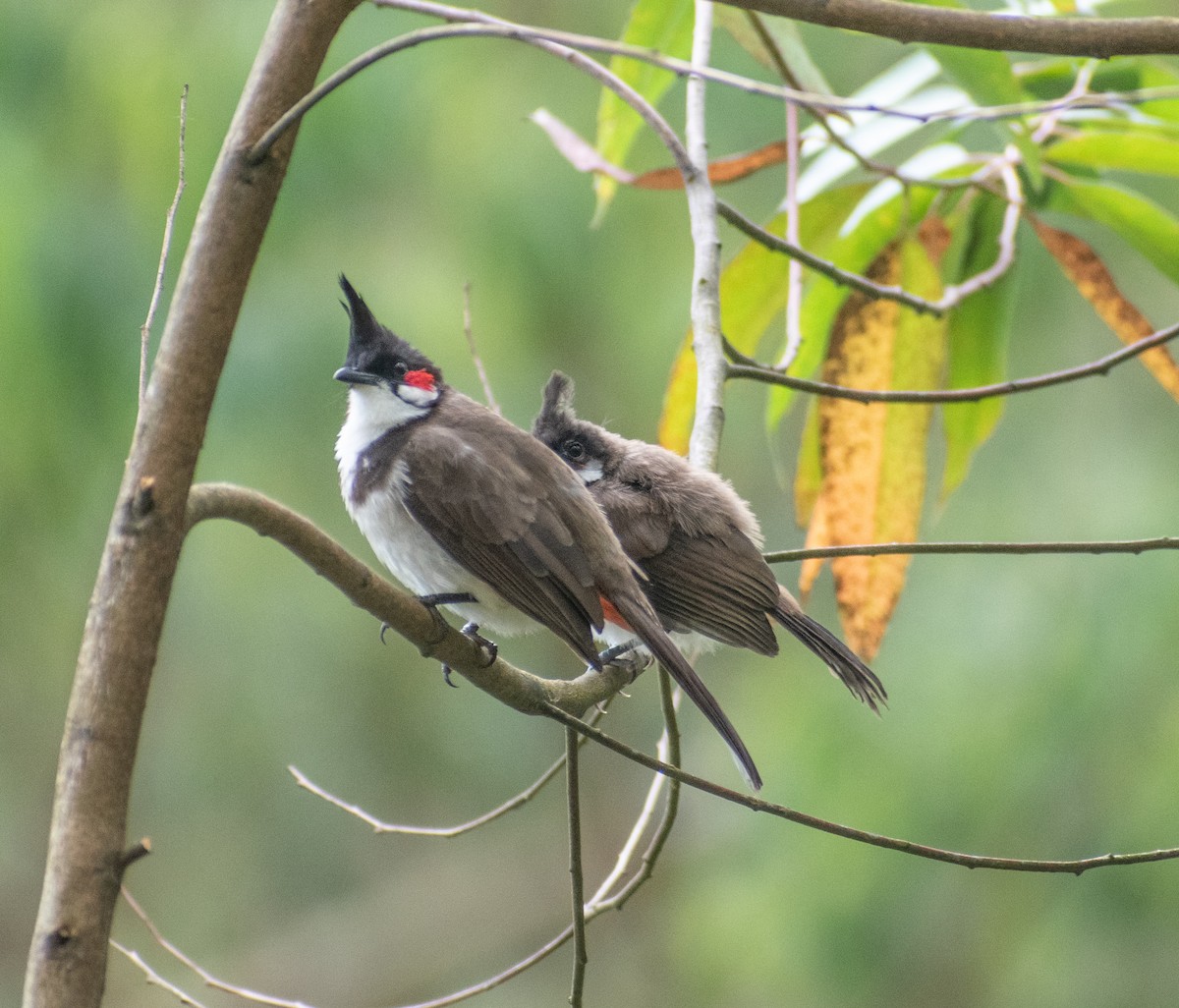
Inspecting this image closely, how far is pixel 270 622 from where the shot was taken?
4.91 meters

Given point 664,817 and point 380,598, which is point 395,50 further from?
point 664,817

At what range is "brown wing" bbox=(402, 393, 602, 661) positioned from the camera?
157cm

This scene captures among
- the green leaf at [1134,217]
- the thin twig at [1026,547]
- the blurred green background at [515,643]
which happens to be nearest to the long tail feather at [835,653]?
the thin twig at [1026,547]

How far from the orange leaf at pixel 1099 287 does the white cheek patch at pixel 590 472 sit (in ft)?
2.41

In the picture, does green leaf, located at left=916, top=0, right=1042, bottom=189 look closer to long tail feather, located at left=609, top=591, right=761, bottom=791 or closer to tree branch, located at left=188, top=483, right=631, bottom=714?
long tail feather, located at left=609, top=591, right=761, bottom=791

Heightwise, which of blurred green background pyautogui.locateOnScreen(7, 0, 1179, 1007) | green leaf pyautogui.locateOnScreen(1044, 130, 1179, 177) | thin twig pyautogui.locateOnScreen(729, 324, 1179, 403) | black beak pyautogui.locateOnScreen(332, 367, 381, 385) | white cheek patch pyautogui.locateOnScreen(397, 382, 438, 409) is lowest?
blurred green background pyautogui.locateOnScreen(7, 0, 1179, 1007)

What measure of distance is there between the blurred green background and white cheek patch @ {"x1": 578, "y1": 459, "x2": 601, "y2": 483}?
1.40 m

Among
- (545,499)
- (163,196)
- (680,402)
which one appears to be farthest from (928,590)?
(545,499)

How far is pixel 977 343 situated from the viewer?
2176mm

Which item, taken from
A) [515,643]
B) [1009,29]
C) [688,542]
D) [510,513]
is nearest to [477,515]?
[510,513]

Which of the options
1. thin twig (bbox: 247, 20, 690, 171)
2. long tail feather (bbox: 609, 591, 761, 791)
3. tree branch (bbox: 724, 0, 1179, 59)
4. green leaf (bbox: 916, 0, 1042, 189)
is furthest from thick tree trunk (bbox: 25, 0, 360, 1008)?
green leaf (bbox: 916, 0, 1042, 189)

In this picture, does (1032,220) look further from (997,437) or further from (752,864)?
(997,437)

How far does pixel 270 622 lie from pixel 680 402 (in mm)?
3014

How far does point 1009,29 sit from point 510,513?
741mm
